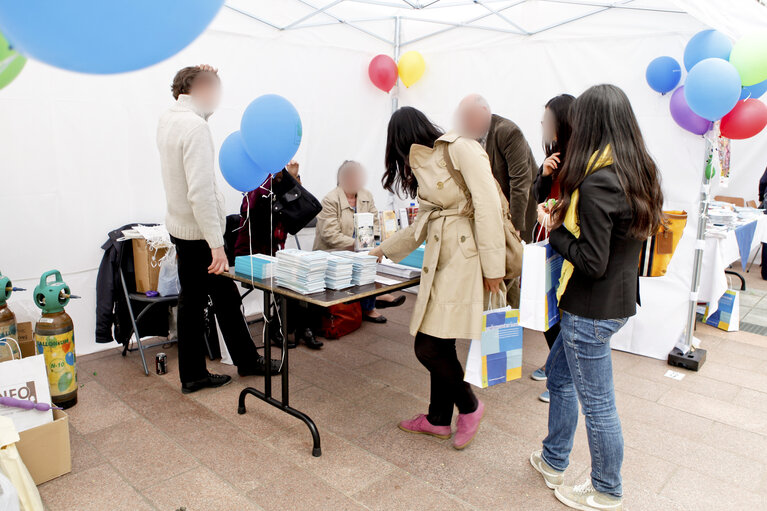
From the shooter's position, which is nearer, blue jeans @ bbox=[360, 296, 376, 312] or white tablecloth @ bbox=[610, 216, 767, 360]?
white tablecloth @ bbox=[610, 216, 767, 360]

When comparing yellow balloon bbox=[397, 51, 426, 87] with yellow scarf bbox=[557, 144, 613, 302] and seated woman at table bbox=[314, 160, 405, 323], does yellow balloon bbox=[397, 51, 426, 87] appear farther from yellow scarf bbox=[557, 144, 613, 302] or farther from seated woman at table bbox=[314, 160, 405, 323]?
yellow scarf bbox=[557, 144, 613, 302]

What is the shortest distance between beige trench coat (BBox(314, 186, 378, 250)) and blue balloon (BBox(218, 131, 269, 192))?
1151mm

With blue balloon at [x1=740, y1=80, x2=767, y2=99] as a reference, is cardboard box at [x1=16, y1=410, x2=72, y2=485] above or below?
below

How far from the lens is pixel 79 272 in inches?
136

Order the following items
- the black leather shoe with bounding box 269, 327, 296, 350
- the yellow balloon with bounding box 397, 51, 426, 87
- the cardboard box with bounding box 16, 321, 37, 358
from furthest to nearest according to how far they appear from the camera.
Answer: the yellow balloon with bounding box 397, 51, 426, 87 → the black leather shoe with bounding box 269, 327, 296, 350 → the cardboard box with bounding box 16, 321, 37, 358

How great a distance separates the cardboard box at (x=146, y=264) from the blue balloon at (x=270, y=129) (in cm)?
125

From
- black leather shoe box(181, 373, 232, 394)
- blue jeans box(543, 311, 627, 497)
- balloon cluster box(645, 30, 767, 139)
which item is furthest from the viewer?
black leather shoe box(181, 373, 232, 394)

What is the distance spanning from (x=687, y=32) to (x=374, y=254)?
2.58 metres

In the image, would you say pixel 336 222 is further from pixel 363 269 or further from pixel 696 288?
pixel 696 288

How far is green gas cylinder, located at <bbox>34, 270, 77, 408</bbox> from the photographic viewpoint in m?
2.72

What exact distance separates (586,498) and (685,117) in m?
2.45

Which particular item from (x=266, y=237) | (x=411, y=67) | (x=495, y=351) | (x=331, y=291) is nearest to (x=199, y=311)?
(x=266, y=237)

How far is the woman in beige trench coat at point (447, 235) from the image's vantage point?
2.14m

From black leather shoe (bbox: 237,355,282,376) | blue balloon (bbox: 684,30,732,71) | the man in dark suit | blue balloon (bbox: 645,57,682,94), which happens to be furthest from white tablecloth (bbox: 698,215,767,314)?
black leather shoe (bbox: 237,355,282,376)
